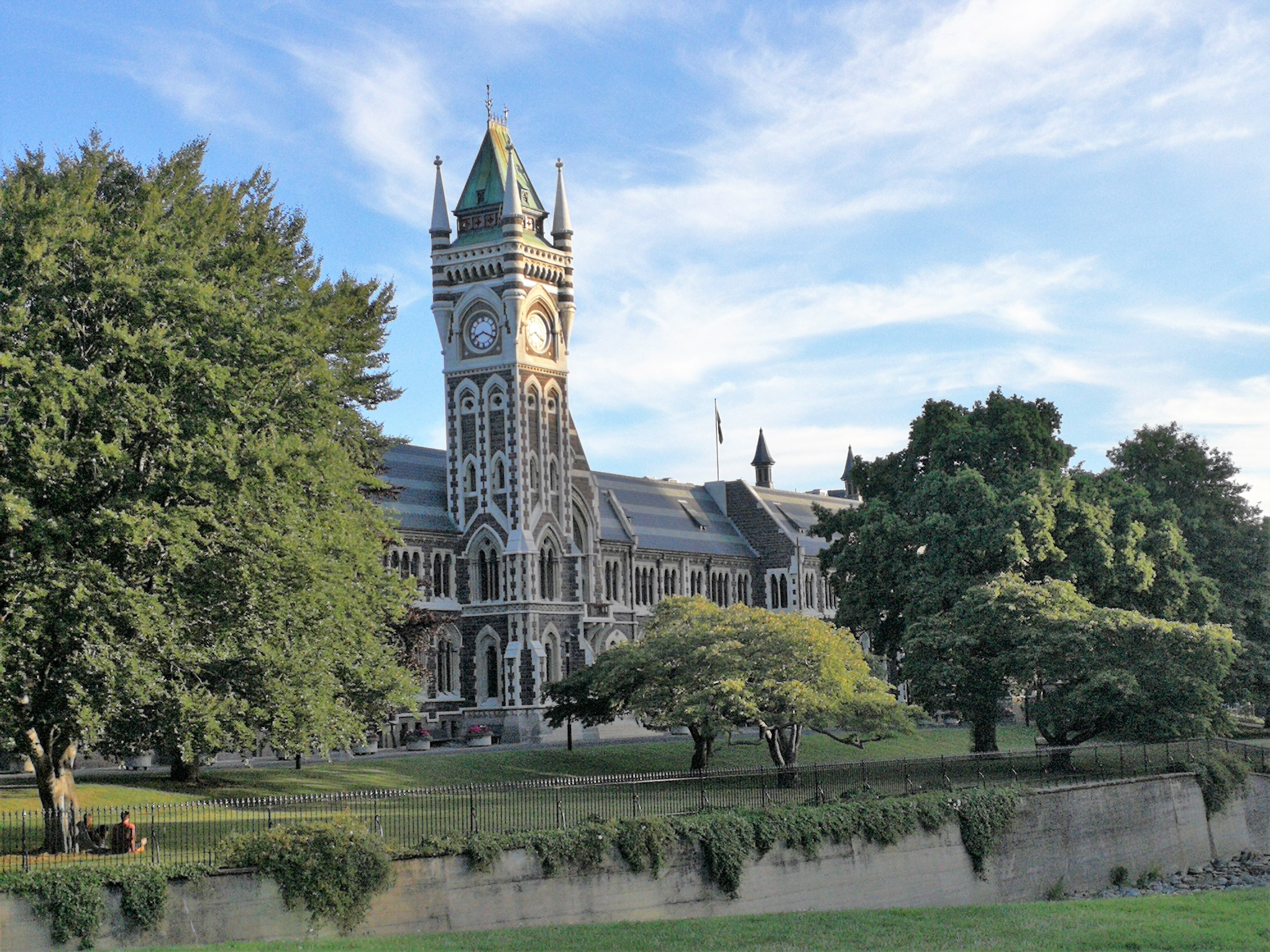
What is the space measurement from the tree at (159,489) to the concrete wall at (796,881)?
3.42m

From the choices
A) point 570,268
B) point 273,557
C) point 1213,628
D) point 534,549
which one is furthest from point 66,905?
point 570,268

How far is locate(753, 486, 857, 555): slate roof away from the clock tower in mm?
23291

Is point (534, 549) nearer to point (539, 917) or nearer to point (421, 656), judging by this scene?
point (421, 656)

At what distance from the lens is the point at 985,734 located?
159 feet

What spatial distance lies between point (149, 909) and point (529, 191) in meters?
50.2

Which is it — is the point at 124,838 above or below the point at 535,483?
below

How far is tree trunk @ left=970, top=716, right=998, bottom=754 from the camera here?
158 ft

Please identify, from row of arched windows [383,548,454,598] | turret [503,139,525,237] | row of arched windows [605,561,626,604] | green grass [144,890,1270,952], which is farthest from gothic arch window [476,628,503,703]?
green grass [144,890,1270,952]

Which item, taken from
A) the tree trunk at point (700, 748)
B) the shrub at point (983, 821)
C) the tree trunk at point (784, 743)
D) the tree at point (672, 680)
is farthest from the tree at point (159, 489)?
the tree trunk at point (700, 748)

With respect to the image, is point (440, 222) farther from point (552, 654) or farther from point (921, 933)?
point (921, 933)

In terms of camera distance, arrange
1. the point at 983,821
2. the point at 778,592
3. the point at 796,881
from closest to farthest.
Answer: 1. the point at 796,881
2. the point at 983,821
3. the point at 778,592

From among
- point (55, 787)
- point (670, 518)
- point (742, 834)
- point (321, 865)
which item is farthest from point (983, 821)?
point (670, 518)

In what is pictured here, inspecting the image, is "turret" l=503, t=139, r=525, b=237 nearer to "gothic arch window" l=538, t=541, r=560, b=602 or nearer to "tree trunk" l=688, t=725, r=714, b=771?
"gothic arch window" l=538, t=541, r=560, b=602

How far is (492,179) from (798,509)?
35.3 meters
